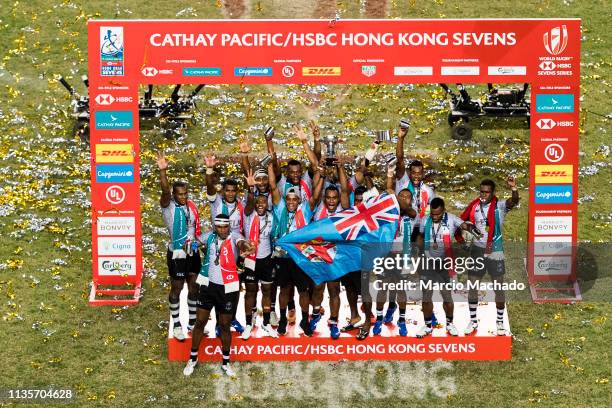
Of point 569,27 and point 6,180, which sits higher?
point 569,27

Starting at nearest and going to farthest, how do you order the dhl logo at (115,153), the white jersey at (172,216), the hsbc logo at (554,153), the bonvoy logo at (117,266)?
the white jersey at (172,216) → the dhl logo at (115,153) → the hsbc logo at (554,153) → the bonvoy logo at (117,266)

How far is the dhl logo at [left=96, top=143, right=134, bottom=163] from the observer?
28531 mm

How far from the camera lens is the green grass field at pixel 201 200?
85.0ft

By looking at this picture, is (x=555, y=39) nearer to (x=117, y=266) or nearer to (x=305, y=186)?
(x=305, y=186)

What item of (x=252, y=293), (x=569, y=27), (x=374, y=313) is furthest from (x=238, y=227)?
(x=569, y=27)

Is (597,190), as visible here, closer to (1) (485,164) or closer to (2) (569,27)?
(1) (485,164)

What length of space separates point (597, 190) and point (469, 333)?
775cm

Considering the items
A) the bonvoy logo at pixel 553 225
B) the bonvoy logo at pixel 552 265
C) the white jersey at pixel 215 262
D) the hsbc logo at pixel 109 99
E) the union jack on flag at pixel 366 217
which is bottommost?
the bonvoy logo at pixel 552 265

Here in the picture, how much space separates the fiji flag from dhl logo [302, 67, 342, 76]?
275cm

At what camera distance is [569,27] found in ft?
91.5

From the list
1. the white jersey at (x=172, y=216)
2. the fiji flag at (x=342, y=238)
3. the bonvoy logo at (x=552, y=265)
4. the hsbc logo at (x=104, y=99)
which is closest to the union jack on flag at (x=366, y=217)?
the fiji flag at (x=342, y=238)

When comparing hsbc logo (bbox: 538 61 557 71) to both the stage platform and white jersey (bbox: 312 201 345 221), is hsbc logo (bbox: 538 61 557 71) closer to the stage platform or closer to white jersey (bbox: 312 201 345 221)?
white jersey (bbox: 312 201 345 221)

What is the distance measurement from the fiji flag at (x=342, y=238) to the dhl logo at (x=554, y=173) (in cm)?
356

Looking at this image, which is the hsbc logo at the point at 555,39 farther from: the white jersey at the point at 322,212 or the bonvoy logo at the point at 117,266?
the bonvoy logo at the point at 117,266
